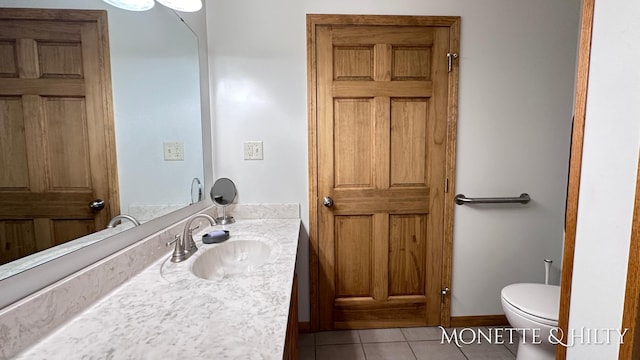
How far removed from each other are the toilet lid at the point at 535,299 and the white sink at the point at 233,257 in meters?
1.24

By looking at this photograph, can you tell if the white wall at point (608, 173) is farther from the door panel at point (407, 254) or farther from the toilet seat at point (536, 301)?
the door panel at point (407, 254)

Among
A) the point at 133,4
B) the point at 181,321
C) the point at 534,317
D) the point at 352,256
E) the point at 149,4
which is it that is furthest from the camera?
the point at 352,256

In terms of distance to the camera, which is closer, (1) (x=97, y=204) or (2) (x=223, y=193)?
(1) (x=97, y=204)

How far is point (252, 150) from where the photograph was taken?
1.64 metres

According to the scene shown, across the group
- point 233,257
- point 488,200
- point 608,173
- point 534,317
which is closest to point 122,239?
point 233,257

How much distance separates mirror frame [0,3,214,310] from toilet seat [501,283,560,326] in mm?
1713

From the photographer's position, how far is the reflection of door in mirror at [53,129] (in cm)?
56

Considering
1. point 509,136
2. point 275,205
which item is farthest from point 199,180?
point 509,136

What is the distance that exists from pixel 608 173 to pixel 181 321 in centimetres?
121

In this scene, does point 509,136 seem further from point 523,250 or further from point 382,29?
point 382,29

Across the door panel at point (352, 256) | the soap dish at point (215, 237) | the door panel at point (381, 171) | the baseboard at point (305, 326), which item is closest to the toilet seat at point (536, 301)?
the door panel at point (381, 171)

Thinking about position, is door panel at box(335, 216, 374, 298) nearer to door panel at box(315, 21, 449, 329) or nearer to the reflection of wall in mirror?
door panel at box(315, 21, 449, 329)

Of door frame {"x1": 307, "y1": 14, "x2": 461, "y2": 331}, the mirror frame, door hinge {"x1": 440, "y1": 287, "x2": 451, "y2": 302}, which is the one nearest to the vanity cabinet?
the mirror frame

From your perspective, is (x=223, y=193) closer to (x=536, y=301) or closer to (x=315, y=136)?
(x=315, y=136)
